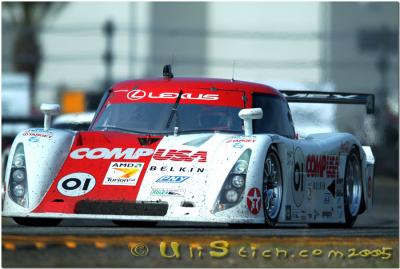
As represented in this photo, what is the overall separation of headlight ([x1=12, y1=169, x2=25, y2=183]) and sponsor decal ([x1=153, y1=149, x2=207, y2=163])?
1.02 meters

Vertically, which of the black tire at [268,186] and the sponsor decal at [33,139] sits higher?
the sponsor decal at [33,139]

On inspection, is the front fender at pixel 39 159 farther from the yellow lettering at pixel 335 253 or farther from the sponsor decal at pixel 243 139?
the yellow lettering at pixel 335 253

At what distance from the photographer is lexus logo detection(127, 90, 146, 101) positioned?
38.4 ft

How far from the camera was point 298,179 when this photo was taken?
1098 cm

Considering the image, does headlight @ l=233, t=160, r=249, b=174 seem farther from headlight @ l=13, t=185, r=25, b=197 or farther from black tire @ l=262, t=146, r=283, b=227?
headlight @ l=13, t=185, r=25, b=197

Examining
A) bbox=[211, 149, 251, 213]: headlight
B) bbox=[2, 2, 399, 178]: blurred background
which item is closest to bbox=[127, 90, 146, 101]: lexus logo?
bbox=[211, 149, 251, 213]: headlight

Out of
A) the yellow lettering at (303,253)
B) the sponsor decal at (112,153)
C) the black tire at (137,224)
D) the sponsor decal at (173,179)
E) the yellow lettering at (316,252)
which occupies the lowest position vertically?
the black tire at (137,224)

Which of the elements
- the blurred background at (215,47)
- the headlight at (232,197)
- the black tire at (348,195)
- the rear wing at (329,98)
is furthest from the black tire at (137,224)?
the blurred background at (215,47)

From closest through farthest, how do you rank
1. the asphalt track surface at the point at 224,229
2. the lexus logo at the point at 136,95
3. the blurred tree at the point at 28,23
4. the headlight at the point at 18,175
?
the asphalt track surface at the point at 224,229, the headlight at the point at 18,175, the lexus logo at the point at 136,95, the blurred tree at the point at 28,23

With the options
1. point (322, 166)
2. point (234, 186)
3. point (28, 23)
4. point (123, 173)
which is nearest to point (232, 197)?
point (234, 186)

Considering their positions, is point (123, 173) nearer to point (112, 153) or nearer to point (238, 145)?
point (112, 153)

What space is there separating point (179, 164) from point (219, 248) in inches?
70.7

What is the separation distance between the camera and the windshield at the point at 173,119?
11.3 m

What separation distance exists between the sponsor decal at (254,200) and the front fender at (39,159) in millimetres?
1550
